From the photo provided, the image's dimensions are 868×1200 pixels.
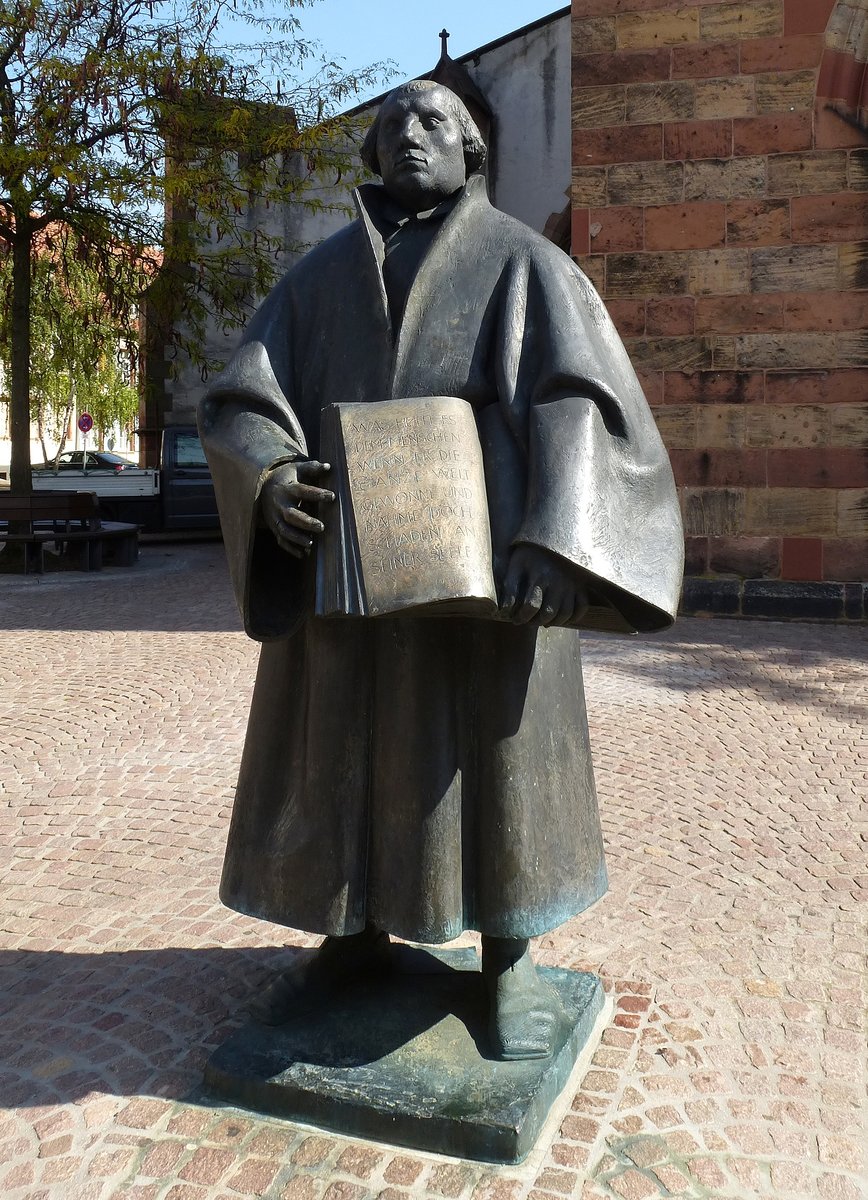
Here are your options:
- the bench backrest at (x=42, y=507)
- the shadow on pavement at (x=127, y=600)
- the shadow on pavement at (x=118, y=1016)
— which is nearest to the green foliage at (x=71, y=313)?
the bench backrest at (x=42, y=507)

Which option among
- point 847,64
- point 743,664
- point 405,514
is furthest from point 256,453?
point 847,64

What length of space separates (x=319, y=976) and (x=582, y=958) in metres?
0.91

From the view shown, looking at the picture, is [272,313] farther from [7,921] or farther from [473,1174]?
[7,921]

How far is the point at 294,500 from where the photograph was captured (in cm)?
221

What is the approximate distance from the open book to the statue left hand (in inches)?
1.6

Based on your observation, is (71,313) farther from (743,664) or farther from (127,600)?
(743,664)

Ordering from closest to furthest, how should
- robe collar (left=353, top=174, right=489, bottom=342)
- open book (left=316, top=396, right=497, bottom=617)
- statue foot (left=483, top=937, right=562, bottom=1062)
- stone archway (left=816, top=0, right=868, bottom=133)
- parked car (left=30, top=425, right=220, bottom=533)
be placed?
1. open book (left=316, top=396, right=497, bottom=617)
2. robe collar (left=353, top=174, right=489, bottom=342)
3. statue foot (left=483, top=937, right=562, bottom=1062)
4. stone archway (left=816, top=0, right=868, bottom=133)
5. parked car (left=30, top=425, right=220, bottom=533)

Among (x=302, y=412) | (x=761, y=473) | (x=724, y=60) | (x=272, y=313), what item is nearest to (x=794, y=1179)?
(x=302, y=412)

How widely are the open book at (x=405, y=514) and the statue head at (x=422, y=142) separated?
492 mm

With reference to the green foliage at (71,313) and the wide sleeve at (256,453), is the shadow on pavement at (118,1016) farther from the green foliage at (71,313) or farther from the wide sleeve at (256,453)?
the green foliage at (71,313)

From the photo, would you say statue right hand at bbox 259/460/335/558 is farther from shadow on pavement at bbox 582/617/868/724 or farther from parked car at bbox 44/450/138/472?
parked car at bbox 44/450/138/472

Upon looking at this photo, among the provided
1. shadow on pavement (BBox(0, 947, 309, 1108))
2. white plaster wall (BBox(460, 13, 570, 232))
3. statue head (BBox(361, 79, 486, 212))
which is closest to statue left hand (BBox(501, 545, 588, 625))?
statue head (BBox(361, 79, 486, 212))

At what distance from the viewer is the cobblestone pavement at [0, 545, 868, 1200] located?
2.36 meters

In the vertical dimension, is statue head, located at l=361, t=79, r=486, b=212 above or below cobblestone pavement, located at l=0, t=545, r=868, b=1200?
above
